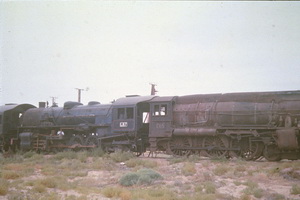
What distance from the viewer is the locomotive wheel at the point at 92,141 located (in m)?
22.6

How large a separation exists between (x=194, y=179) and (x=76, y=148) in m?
13.2

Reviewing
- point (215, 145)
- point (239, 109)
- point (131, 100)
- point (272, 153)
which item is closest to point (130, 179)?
point (215, 145)

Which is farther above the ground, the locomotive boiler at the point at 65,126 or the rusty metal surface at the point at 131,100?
the rusty metal surface at the point at 131,100

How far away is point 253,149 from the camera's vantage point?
1766 cm

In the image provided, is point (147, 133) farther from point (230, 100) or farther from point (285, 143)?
point (285, 143)

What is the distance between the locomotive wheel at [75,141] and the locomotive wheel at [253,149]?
38.5 feet

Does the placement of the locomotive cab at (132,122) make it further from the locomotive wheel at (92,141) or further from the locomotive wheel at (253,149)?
the locomotive wheel at (253,149)

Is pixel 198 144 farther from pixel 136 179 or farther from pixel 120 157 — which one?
pixel 136 179

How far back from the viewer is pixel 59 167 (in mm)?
16594

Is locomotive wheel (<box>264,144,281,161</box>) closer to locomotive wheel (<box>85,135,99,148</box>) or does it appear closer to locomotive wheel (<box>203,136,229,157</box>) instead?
locomotive wheel (<box>203,136,229,157</box>)

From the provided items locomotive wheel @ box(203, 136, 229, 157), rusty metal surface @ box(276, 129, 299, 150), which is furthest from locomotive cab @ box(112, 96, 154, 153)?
rusty metal surface @ box(276, 129, 299, 150)

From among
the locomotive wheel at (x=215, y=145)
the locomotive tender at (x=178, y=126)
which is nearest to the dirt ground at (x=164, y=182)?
the locomotive wheel at (x=215, y=145)

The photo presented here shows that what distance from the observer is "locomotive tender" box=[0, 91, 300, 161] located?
17.0 m

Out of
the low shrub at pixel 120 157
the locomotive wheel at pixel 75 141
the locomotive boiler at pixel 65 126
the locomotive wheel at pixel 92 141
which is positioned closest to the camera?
the low shrub at pixel 120 157
